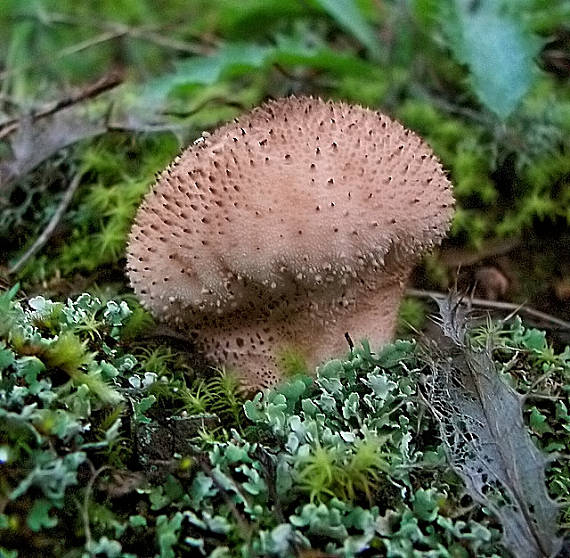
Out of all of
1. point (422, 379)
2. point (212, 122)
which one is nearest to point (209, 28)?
point (212, 122)

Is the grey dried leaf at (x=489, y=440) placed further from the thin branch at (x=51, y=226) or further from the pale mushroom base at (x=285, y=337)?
the thin branch at (x=51, y=226)

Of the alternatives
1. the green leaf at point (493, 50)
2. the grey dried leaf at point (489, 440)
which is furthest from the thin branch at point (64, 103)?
the grey dried leaf at point (489, 440)

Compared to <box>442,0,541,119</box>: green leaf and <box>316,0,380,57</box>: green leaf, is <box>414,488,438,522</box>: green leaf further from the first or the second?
<box>316,0,380,57</box>: green leaf

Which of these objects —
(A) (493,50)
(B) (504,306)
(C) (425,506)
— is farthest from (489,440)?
(A) (493,50)

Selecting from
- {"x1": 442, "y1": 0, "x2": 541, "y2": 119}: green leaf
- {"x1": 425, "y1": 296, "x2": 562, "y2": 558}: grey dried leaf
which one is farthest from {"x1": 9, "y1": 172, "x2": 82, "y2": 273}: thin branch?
{"x1": 442, "y1": 0, "x2": 541, "y2": 119}: green leaf

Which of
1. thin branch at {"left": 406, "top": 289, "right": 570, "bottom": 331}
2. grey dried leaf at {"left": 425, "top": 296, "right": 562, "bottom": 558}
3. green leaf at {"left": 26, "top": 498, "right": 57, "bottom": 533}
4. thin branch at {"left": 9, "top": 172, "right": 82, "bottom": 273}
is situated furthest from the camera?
thin branch at {"left": 9, "top": 172, "right": 82, "bottom": 273}

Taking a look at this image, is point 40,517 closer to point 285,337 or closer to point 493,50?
point 285,337

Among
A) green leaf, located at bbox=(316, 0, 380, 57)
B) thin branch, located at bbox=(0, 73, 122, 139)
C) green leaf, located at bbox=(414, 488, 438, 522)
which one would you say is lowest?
green leaf, located at bbox=(414, 488, 438, 522)
